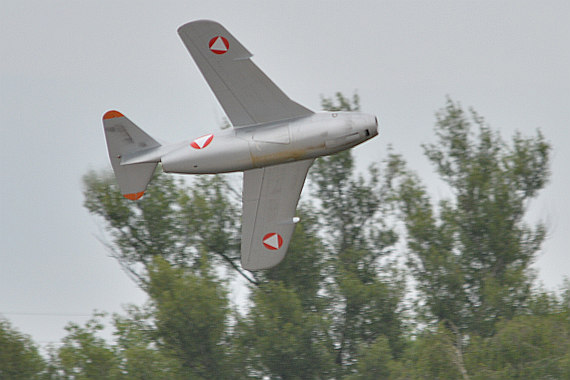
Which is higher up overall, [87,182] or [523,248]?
[87,182]

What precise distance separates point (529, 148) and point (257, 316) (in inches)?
525

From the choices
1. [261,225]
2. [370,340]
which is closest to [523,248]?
[370,340]

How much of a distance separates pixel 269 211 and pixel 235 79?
128 inches

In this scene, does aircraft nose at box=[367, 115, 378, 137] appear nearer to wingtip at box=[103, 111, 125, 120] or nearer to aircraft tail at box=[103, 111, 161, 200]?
aircraft tail at box=[103, 111, 161, 200]

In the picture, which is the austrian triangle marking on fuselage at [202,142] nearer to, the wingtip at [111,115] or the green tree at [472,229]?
the wingtip at [111,115]

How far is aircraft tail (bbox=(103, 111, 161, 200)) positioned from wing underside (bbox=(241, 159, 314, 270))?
214 cm

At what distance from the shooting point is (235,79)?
64.1ft

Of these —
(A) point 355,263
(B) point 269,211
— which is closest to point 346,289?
(A) point 355,263

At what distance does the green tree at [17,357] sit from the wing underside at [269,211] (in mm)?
14659

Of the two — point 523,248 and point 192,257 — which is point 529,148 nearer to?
point 523,248

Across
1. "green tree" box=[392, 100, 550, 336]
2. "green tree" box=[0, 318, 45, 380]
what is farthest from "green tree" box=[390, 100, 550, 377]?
"green tree" box=[0, 318, 45, 380]

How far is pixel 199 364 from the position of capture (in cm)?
3378

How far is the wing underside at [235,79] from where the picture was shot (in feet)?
62.4

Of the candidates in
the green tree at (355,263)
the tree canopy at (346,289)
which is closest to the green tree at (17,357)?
the tree canopy at (346,289)
